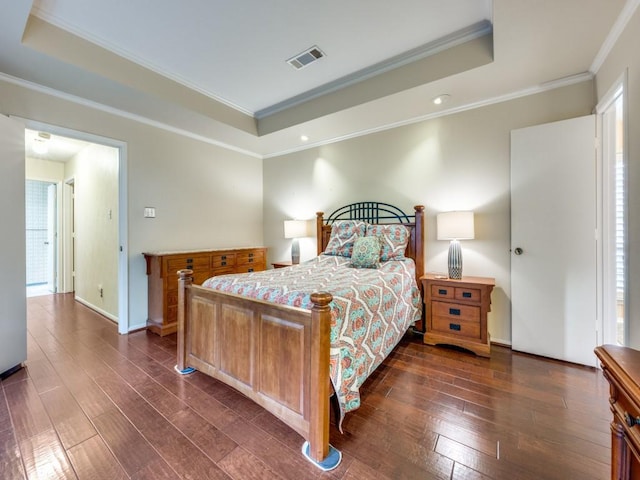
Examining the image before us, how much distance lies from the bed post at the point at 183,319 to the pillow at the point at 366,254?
5.18 feet

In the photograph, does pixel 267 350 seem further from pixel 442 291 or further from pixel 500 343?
pixel 500 343

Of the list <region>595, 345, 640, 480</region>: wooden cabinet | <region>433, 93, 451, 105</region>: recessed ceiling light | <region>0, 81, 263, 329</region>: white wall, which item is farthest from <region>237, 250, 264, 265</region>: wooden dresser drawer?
<region>595, 345, 640, 480</region>: wooden cabinet

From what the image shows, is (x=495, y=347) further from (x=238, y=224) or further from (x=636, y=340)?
(x=238, y=224)

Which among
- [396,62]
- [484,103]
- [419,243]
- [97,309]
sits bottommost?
[97,309]

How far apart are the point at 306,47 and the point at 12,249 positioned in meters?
2.95

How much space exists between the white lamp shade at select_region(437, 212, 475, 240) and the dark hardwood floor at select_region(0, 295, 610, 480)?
1.17m

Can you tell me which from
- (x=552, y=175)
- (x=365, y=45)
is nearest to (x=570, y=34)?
(x=552, y=175)

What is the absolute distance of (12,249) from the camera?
7.17 ft

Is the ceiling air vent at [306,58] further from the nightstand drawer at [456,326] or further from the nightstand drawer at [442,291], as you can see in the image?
the nightstand drawer at [456,326]

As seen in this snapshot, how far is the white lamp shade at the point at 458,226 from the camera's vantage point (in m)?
2.70

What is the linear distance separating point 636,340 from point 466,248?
147 centimetres

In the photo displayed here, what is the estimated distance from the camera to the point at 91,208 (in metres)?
4.12

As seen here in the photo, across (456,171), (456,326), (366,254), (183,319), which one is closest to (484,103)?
(456,171)

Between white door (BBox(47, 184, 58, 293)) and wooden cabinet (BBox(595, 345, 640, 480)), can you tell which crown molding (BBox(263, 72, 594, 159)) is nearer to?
wooden cabinet (BBox(595, 345, 640, 480))
